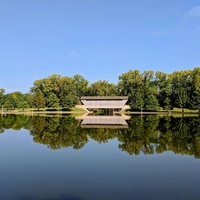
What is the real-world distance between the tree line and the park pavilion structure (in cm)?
263

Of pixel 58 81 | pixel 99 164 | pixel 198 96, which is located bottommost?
pixel 99 164

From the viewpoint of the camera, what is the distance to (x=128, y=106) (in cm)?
7850

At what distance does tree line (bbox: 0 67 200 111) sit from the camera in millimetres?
73125

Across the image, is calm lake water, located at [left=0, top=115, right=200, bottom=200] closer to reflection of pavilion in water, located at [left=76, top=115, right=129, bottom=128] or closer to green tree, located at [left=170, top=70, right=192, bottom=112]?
reflection of pavilion in water, located at [left=76, top=115, right=129, bottom=128]

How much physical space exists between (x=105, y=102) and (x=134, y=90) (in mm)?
11166

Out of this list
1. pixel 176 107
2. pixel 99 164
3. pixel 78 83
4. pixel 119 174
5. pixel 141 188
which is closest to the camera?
pixel 141 188

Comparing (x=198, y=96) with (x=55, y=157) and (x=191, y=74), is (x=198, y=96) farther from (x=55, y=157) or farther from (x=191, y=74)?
(x=55, y=157)

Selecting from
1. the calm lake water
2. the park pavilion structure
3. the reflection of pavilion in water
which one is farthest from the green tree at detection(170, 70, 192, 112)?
the calm lake water

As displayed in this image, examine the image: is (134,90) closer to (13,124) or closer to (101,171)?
(13,124)

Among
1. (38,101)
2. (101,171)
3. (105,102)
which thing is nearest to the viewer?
(101,171)

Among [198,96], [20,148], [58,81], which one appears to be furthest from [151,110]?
[20,148]

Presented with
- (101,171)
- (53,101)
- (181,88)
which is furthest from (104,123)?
(53,101)

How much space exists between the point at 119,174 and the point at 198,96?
61.0 metres

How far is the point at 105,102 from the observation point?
7644 cm
